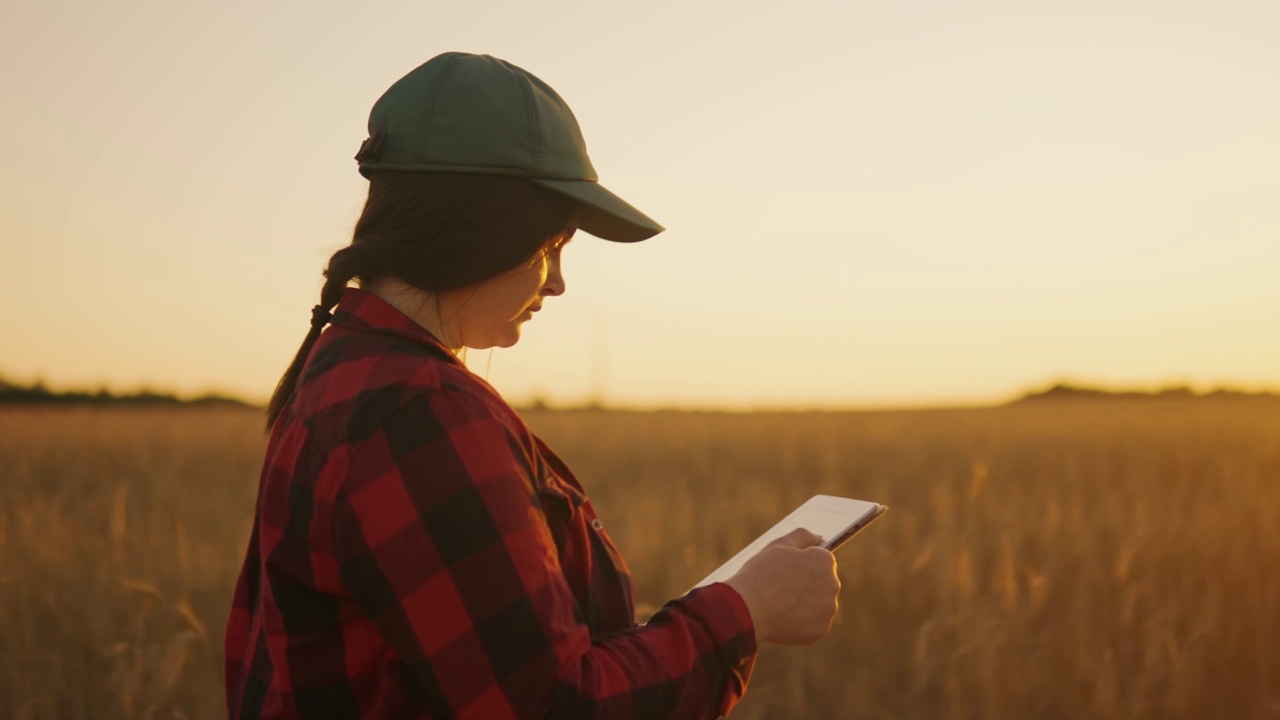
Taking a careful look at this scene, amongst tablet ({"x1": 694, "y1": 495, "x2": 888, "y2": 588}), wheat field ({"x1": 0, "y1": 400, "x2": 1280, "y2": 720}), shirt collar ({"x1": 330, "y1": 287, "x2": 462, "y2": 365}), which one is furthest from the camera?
wheat field ({"x1": 0, "y1": 400, "x2": 1280, "y2": 720})

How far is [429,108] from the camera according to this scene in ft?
4.02

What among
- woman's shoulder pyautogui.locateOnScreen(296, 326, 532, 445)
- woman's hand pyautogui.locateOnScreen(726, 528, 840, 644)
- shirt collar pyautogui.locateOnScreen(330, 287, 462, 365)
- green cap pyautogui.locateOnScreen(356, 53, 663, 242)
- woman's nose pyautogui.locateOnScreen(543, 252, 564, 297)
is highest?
green cap pyautogui.locateOnScreen(356, 53, 663, 242)

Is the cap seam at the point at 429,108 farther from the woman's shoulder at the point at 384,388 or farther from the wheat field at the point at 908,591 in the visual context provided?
the wheat field at the point at 908,591

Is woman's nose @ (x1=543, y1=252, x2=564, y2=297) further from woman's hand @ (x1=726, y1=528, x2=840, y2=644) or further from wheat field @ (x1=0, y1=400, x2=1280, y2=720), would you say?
wheat field @ (x1=0, y1=400, x2=1280, y2=720)

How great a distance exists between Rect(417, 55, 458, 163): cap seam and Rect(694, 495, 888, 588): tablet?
2.04ft

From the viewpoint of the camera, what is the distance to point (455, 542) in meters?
1.01

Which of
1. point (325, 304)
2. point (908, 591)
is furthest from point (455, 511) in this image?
point (908, 591)

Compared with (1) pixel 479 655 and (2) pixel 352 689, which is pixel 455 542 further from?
(2) pixel 352 689

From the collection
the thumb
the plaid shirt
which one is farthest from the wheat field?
the plaid shirt

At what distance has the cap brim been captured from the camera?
1215mm

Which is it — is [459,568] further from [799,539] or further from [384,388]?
[799,539]

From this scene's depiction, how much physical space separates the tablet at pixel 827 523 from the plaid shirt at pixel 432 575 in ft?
0.70

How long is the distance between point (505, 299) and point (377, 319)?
0.16m

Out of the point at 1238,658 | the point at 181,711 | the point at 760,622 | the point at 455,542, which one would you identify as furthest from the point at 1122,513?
the point at 455,542
